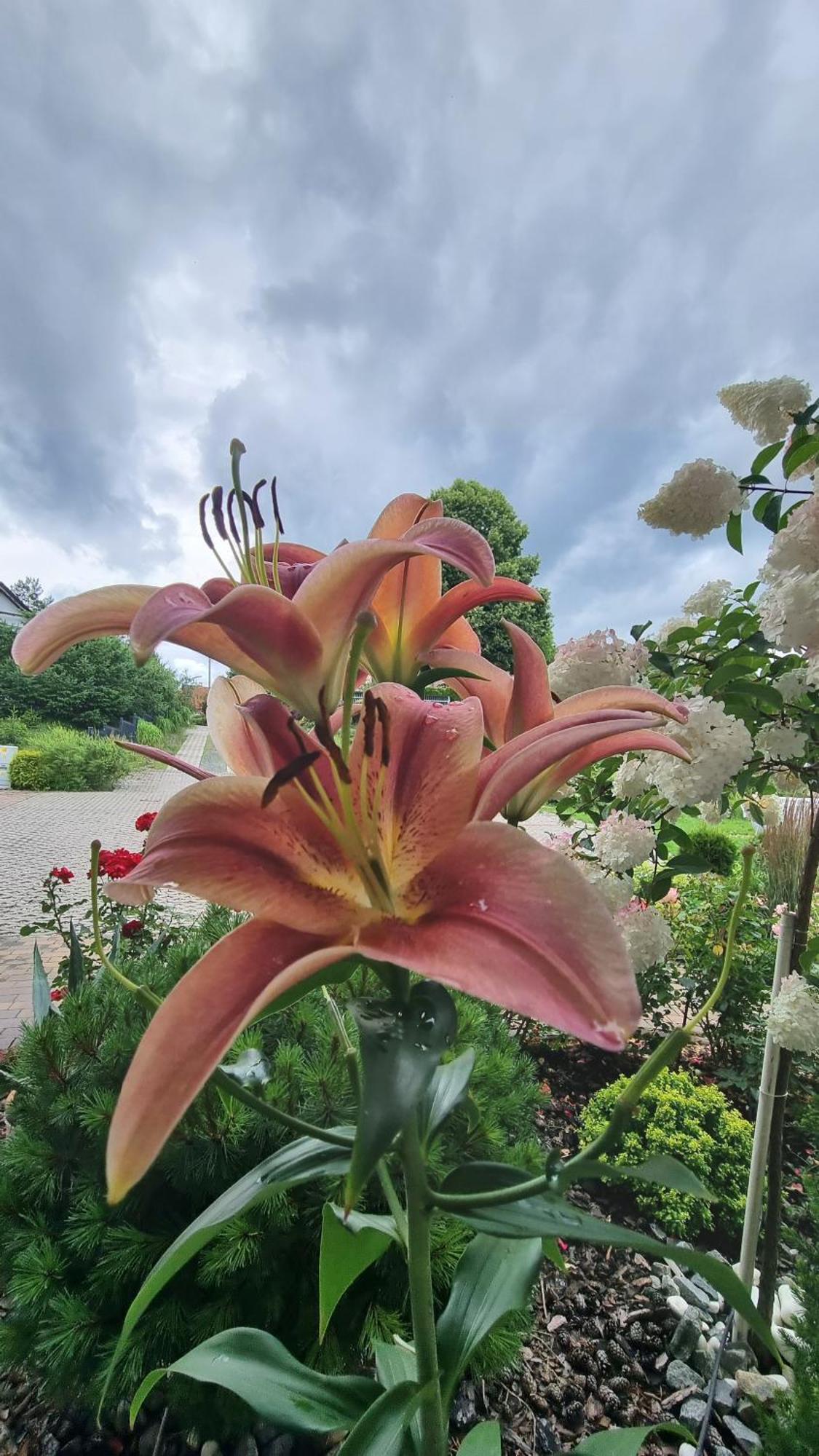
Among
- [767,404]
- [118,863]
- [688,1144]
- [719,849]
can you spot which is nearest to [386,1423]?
[767,404]

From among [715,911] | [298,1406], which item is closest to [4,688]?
[715,911]

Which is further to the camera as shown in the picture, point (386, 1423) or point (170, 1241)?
point (170, 1241)

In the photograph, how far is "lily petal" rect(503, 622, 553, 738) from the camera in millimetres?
501

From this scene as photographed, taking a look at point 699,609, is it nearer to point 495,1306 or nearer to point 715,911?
point 495,1306

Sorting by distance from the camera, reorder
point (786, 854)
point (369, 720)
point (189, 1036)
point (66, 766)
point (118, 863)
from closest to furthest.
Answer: point (189, 1036), point (369, 720), point (118, 863), point (786, 854), point (66, 766)

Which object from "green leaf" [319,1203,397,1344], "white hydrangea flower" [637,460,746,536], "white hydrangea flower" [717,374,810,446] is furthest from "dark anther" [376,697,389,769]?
"white hydrangea flower" [717,374,810,446]

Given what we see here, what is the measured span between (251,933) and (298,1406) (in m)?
0.56

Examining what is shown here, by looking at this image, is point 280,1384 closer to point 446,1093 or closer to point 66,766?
point 446,1093

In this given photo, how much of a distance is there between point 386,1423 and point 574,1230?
10.2 inches

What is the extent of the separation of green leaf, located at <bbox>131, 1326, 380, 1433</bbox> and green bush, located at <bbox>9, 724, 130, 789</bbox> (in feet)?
38.8

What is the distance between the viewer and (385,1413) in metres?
0.48

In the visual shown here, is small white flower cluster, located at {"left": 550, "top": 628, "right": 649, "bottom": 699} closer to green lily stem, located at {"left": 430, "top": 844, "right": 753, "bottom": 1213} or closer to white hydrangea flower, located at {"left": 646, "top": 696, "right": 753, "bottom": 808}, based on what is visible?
white hydrangea flower, located at {"left": 646, "top": 696, "right": 753, "bottom": 808}

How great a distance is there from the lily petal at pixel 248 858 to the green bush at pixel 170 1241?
0.87m

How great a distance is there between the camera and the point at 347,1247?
54cm
